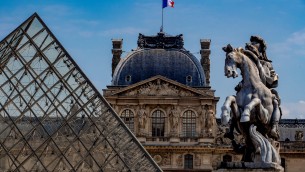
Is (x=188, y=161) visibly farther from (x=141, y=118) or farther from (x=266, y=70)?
(x=266, y=70)

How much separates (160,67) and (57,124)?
29.7 meters

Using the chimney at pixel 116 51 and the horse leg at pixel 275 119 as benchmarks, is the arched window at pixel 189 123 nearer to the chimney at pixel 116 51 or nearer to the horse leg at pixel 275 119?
the chimney at pixel 116 51

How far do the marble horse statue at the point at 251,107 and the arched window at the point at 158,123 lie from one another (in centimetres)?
4343

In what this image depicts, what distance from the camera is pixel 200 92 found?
2019 inches

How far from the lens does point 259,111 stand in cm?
808

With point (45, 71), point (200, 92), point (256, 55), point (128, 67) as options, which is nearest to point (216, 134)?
point (200, 92)

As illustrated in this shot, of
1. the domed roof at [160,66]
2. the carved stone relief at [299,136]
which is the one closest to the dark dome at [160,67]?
the domed roof at [160,66]

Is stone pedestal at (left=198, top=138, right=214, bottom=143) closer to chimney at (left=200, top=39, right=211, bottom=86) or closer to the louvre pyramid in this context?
chimney at (left=200, top=39, right=211, bottom=86)

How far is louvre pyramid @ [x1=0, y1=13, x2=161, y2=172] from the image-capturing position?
77.3 ft

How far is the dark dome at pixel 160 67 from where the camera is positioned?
53.1 metres

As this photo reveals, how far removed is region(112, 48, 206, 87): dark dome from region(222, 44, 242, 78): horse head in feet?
146

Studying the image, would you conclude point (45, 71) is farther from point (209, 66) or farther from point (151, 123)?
point (209, 66)

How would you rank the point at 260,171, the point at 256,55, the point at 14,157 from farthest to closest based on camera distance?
1. the point at 14,157
2. the point at 256,55
3. the point at 260,171

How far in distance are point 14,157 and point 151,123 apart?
28524 millimetres
